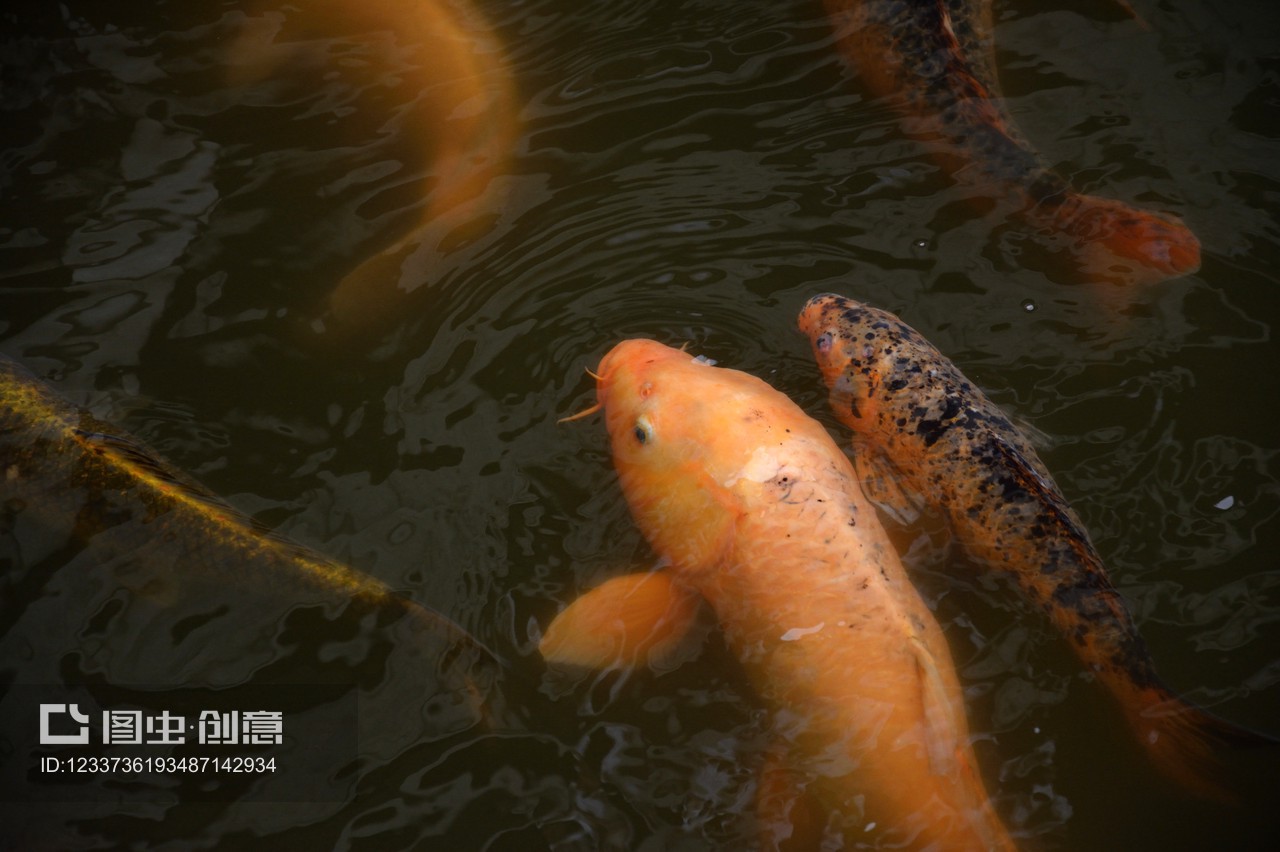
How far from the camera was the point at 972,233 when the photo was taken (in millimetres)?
4234

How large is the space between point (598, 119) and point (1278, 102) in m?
3.75

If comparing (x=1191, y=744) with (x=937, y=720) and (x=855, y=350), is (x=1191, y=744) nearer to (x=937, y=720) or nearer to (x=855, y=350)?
(x=937, y=720)

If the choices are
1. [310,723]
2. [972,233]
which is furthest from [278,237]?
[972,233]

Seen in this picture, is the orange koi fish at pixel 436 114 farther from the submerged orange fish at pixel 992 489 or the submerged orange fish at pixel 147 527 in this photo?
the submerged orange fish at pixel 992 489

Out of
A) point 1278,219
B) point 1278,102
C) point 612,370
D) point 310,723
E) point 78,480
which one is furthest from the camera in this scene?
point 1278,102

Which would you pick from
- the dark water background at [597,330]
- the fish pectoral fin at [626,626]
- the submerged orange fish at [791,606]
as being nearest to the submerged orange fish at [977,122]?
the dark water background at [597,330]

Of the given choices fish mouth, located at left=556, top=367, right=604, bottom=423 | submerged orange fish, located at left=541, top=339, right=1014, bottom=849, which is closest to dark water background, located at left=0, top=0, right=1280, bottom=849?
fish mouth, located at left=556, top=367, right=604, bottom=423

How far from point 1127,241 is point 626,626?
2.91 meters

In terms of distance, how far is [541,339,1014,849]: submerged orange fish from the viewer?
2.65 meters

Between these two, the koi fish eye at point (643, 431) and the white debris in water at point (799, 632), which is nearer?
the white debris in water at point (799, 632)

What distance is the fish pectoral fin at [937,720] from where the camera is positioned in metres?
2.62

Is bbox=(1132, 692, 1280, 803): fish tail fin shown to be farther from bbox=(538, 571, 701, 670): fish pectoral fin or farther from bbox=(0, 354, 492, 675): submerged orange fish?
bbox=(0, 354, 492, 675): submerged orange fish

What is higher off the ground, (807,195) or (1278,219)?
(807,195)

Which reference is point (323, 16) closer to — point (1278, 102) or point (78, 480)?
point (78, 480)
